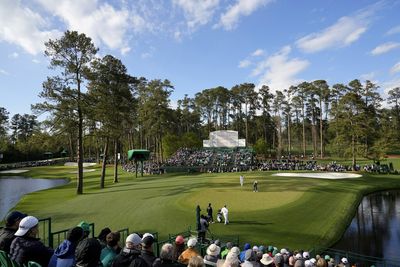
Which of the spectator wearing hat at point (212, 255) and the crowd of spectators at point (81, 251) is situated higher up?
the crowd of spectators at point (81, 251)

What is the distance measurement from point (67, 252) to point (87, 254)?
1.85 ft

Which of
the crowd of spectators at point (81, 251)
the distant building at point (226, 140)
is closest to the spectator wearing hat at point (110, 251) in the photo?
the crowd of spectators at point (81, 251)

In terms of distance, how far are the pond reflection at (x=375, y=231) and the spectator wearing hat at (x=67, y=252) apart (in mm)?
17169

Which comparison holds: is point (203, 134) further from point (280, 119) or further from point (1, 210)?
point (1, 210)

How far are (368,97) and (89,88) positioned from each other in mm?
57618

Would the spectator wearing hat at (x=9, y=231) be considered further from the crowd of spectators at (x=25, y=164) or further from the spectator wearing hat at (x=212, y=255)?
the crowd of spectators at (x=25, y=164)

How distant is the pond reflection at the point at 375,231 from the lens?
738 inches

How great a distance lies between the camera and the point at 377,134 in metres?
53.9

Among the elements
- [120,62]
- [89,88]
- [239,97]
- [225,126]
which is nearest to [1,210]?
[89,88]

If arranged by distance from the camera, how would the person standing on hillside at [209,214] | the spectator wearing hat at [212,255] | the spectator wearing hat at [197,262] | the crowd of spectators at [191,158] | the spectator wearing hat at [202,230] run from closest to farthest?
the spectator wearing hat at [197,262], the spectator wearing hat at [212,255], the spectator wearing hat at [202,230], the person standing on hillside at [209,214], the crowd of spectators at [191,158]

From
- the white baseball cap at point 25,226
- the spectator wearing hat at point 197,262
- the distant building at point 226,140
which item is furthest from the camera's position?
the distant building at point 226,140

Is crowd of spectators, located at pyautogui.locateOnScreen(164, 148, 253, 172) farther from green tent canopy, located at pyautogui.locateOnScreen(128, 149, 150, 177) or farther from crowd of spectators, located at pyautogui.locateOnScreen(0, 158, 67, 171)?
crowd of spectators, located at pyautogui.locateOnScreen(0, 158, 67, 171)

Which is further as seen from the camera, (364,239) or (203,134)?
(203,134)

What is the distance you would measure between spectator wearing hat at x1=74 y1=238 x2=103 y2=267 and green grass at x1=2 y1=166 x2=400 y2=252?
1414 cm
